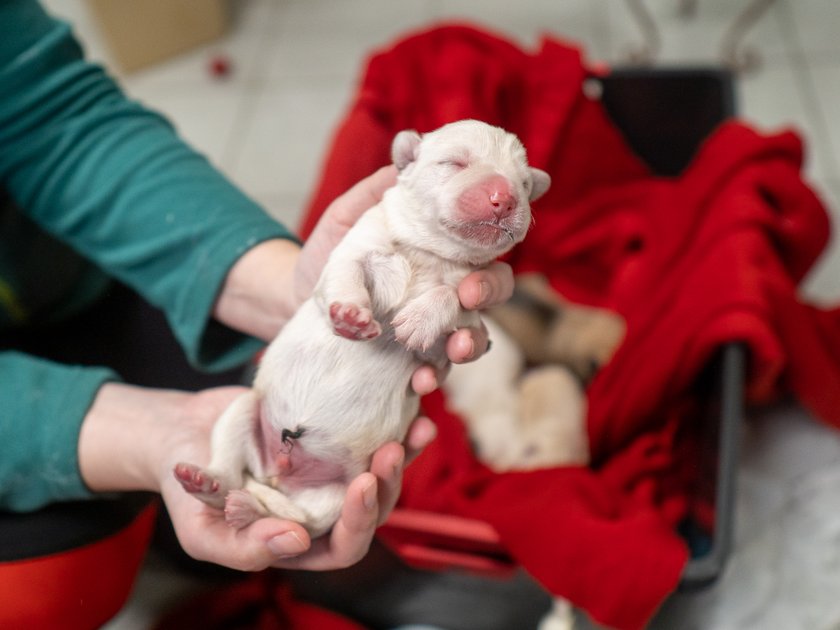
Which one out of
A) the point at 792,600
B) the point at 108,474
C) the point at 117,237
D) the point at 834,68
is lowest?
the point at 792,600

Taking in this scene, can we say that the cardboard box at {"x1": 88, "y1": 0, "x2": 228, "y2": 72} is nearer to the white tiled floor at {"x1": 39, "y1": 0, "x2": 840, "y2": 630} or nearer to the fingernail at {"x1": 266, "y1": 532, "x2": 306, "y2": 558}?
the white tiled floor at {"x1": 39, "y1": 0, "x2": 840, "y2": 630}

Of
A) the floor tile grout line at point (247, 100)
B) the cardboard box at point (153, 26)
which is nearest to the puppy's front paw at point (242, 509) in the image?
the floor tile grout line at point (247, 100)

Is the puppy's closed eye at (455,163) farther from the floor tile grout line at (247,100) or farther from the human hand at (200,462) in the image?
the floor tile grout line at (247,100)

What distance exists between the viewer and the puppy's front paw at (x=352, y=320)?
0.42 m

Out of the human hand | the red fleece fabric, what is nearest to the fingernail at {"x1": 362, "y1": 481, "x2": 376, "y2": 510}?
the human hand

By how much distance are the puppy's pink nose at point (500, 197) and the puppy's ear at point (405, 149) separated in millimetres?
54

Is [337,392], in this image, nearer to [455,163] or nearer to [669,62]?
[455,163]

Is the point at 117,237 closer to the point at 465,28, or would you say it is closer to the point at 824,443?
the point at 465,28

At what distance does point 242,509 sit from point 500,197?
0.25 m

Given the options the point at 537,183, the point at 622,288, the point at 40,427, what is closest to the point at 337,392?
the point at 537,183

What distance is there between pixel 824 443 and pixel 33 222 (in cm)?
111

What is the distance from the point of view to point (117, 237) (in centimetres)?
75

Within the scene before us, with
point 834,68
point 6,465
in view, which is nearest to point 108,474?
point 6,465

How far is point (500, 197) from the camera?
0.40 metres
